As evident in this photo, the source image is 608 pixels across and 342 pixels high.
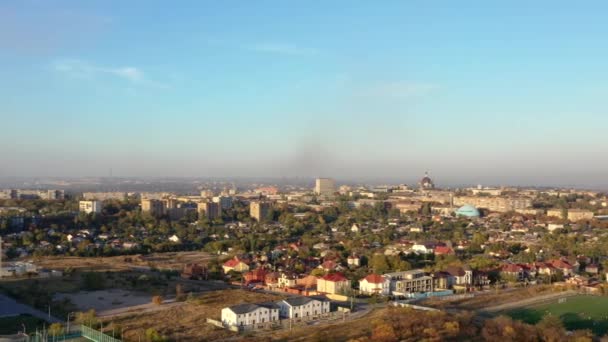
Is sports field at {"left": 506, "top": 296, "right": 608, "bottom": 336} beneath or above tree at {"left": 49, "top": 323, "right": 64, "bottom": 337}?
beneath

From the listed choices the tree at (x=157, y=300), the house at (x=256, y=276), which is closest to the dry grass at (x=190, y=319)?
the tree at (x=157, y=300)

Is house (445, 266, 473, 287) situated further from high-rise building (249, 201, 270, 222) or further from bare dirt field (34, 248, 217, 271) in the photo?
high-rise building (249, 201, 270, 222)

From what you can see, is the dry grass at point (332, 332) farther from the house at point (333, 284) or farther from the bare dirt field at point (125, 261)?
the bare dirt field at point (125, 261)

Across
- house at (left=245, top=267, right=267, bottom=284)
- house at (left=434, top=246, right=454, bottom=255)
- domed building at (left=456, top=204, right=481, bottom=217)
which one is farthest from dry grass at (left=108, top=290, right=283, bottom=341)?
domed building at (left=456, top=204, right=481, bottom=217)

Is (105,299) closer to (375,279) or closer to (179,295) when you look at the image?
(179,295)

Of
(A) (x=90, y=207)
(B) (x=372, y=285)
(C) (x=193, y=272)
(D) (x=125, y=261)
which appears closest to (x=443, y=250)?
(B) (x=372, y=285)

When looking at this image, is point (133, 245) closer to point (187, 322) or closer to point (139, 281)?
point (139, 281)
